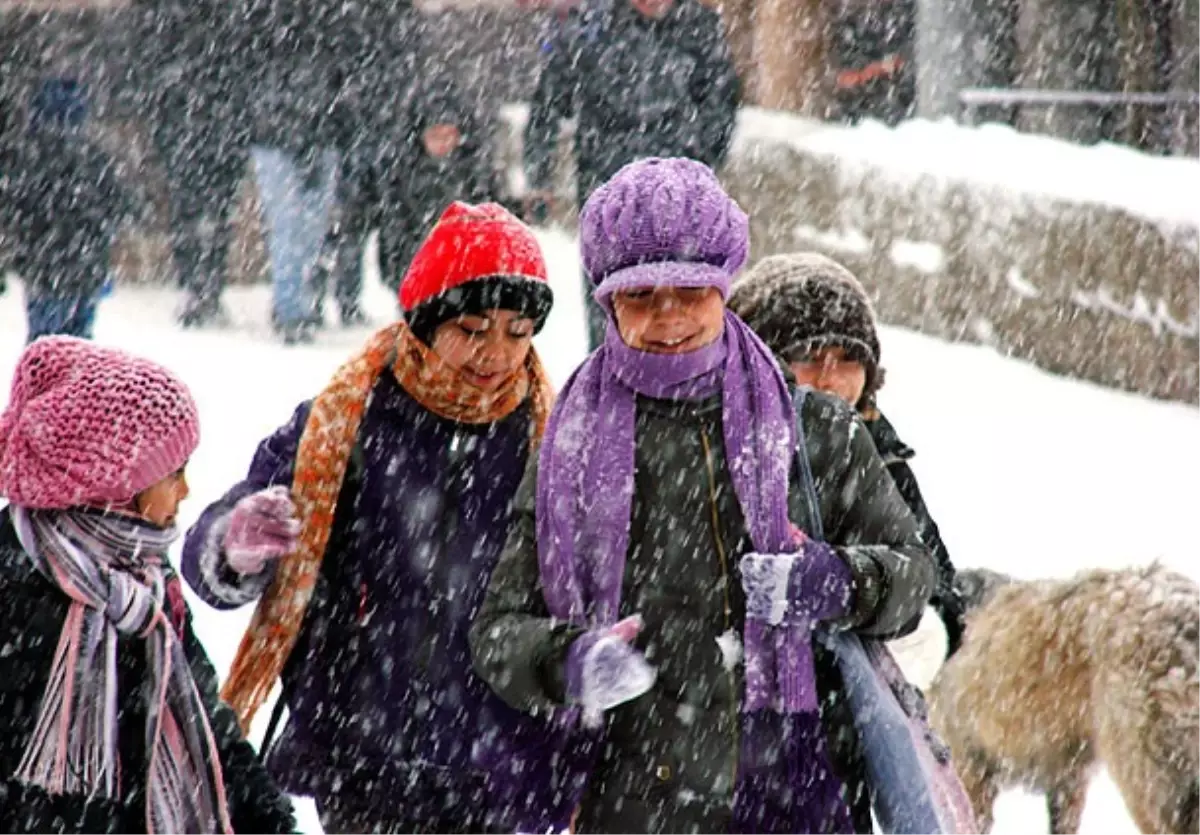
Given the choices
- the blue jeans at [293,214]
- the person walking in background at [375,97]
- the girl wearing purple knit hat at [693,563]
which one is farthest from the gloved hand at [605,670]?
the blue jeans at [293,214]

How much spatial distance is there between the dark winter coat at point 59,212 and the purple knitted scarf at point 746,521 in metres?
5.90

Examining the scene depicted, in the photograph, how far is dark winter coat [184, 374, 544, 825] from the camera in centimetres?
355

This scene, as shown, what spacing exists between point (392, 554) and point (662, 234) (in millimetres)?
895

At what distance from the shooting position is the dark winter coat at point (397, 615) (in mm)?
3549

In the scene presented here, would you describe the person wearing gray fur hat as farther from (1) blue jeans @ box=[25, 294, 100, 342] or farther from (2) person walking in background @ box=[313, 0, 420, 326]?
(2) person walking in background @ box=[313, 0, 420, 326]

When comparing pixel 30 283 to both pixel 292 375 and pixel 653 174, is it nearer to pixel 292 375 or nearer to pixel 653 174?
pixel 292 375

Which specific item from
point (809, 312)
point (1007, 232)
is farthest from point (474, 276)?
point (1007, 232)

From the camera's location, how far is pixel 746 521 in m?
2.93

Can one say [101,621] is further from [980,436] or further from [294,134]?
[294,134]

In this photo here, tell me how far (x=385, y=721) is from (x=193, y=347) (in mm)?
7280

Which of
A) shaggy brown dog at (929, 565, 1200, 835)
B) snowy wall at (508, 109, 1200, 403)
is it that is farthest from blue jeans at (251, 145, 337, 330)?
shaggy brown dog at (929, 565, 1200, 835)

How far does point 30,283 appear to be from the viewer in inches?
343

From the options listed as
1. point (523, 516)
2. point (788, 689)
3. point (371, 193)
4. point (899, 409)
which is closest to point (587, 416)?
point (523, 516)

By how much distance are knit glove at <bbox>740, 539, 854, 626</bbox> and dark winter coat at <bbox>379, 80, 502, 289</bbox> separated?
738 centimetres
